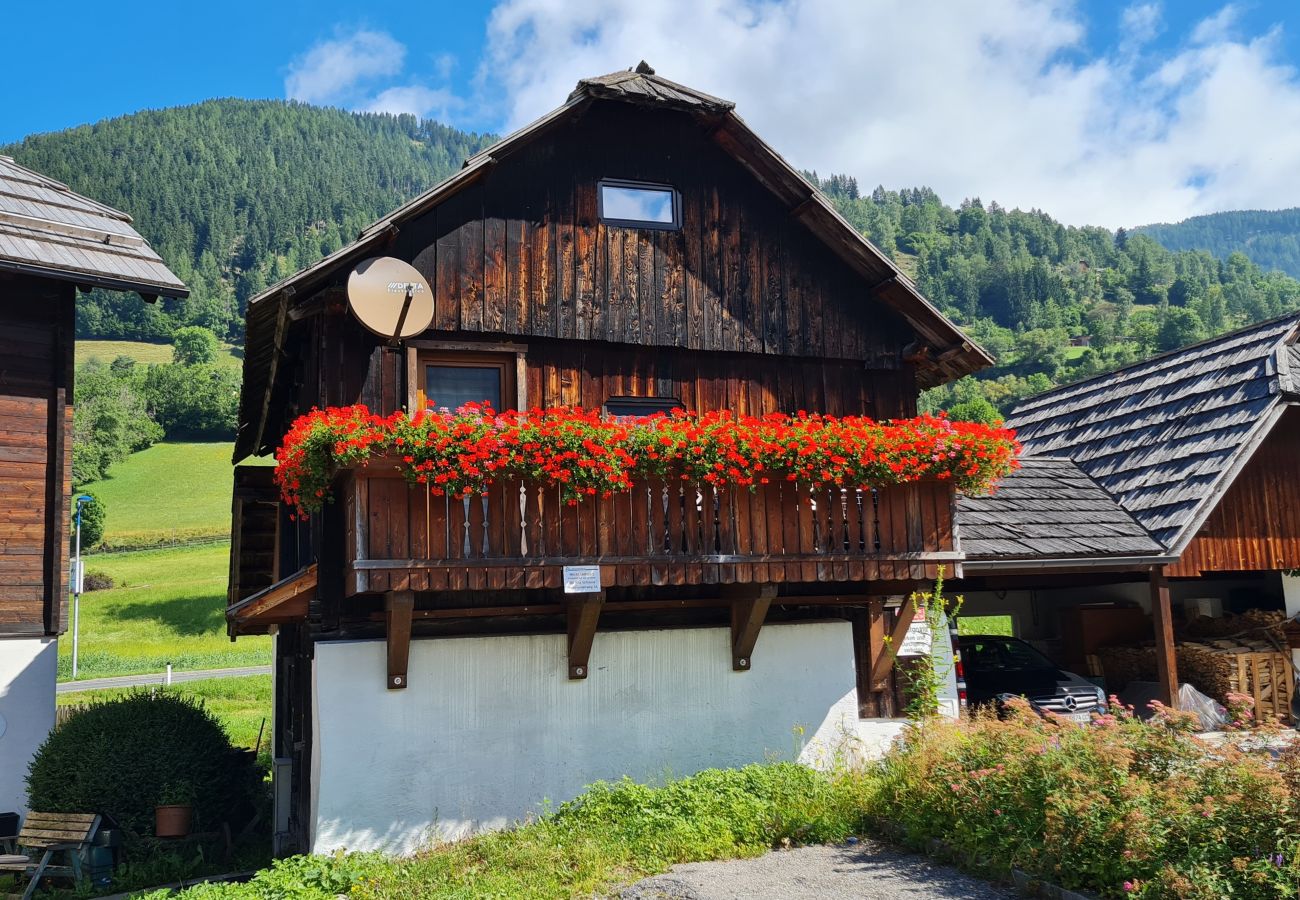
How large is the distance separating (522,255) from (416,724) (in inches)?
195

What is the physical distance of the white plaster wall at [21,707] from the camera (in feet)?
43.4

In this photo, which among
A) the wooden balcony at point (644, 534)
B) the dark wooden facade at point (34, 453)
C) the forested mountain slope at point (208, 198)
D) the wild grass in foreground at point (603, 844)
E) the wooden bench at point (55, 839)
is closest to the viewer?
the wild grass in foreground at point (603, 844)

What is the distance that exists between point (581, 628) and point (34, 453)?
24.4 ft

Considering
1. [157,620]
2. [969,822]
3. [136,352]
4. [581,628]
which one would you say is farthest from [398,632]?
[136,352]

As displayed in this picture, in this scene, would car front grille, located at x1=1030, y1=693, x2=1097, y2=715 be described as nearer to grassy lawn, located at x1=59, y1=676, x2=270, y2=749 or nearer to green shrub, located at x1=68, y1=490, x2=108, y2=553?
grassy lawn, located at x1=59, y1=676, x2=270, y2=749

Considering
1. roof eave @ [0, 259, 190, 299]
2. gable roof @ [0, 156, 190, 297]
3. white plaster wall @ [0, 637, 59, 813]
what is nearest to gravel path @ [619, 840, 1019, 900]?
white plaster wall @ [0, 637, 59, 813]

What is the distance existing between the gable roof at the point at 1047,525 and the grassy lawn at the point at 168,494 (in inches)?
2410

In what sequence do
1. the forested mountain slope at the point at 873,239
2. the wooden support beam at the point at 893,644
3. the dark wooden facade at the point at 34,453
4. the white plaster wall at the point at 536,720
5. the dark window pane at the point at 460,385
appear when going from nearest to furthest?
the white plaster wall at the point at 536,720 < the dark window pane at the point at 460,385 < the wooden support beam at the point at 893,644 < the dark wooden facade at the point at 34,453 < the forested mountain slope at the point at 873,239

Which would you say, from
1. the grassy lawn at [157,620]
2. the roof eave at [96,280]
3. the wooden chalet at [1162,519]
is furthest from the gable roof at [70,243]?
the grassy lawn at [157,620]

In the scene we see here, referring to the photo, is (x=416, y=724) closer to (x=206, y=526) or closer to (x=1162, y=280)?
(x=206, y=526)

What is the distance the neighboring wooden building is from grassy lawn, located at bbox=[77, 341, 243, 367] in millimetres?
109408

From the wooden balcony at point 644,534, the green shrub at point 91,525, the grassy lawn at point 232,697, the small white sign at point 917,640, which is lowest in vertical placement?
the grassy lawn at point 232,697

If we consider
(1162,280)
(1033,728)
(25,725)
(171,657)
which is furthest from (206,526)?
(1162,280)

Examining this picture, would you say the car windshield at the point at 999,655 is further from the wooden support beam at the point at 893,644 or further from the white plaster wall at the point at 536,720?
the white plaster wall at the point at 536,720
